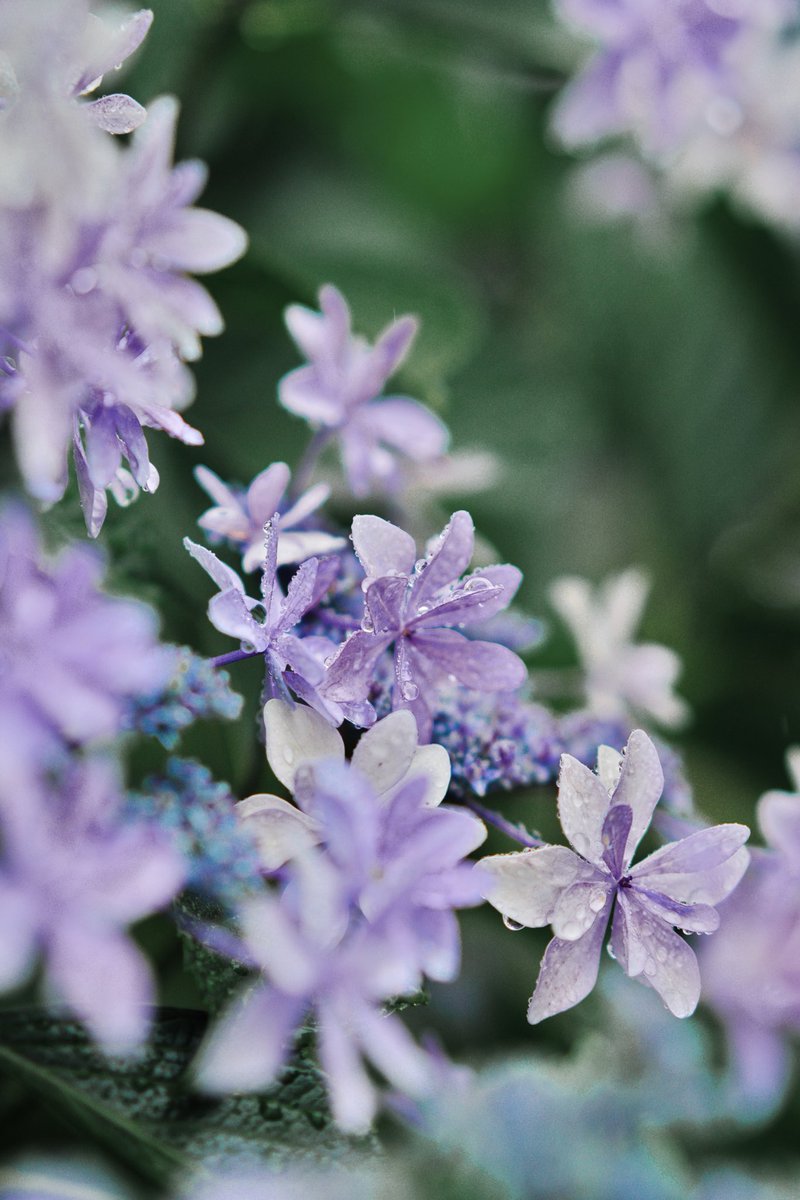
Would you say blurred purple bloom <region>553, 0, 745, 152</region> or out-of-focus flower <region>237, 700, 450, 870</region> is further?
blurred purple bloom <region>553, 0, 745, 152</region>

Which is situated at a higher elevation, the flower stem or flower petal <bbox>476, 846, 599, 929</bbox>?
flower petal <bbox>476, 846, 599, 929</bbox>

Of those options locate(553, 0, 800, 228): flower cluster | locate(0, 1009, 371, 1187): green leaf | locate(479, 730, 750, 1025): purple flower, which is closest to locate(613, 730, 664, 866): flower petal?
locate(479, 730, 750, 1025): purple flower

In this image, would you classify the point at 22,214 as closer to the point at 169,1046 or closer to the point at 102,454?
the point at 102,454

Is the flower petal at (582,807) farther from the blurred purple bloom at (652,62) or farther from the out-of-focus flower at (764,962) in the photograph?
the blurred purple bloom at (652,62)

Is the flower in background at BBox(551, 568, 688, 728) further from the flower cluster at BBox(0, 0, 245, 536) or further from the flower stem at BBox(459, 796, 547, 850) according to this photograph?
the flower cluster at BBox(0, 0, 245, 536)

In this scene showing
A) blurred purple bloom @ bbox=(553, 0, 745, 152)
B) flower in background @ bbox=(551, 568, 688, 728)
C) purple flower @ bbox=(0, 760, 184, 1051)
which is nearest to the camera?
purple flower @ bbox=(0, 760, 184, 1051)

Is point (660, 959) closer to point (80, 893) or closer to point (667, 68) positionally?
point (80, 893)

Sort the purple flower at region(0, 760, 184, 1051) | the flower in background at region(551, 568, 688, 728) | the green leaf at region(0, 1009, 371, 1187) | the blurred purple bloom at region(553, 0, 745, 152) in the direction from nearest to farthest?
1. the purple flower at region(0, 760, 184, 1051)
2. the green leaf at region(0, 1009, 371, 1187)
3. the flower in background at region(551, 568, 688, 728)
4. the blurred purple bloom at region(553, 0, 745, 152)
